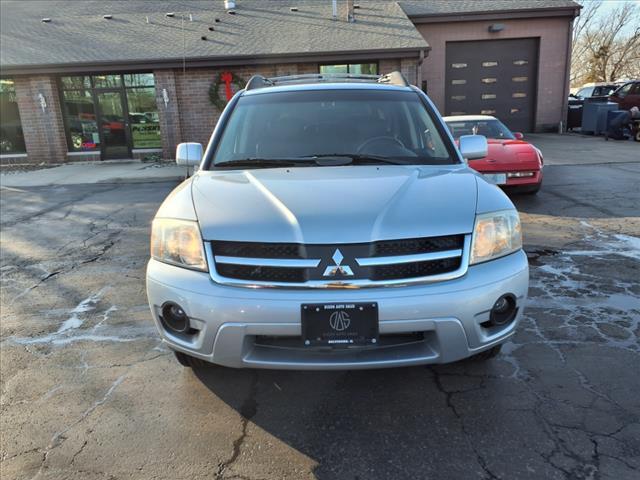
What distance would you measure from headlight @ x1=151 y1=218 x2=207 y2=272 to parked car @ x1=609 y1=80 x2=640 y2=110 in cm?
2175

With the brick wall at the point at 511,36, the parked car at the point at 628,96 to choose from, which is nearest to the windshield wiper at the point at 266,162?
the brick wall at the point at 511,36

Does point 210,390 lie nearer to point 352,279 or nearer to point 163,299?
point 163,299

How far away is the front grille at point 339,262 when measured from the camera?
2.46 m

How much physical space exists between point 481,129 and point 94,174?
10163 millimetres

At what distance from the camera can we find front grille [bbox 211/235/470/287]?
246 cm

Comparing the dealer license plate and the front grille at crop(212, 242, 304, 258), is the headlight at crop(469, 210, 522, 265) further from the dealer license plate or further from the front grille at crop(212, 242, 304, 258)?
the front grille at crop(212, 242, 304, 258)

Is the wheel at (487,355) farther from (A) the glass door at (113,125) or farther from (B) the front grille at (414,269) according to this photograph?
(A) the glass door at (113,125)

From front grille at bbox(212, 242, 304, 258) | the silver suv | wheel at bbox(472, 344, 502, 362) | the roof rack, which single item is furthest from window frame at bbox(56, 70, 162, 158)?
wheel at bbox(472, 344, 502, 362)

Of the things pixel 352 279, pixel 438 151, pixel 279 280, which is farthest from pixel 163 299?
pixel 438 151

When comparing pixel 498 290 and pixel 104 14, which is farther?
pixel 104 14

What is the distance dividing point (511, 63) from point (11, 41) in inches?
706

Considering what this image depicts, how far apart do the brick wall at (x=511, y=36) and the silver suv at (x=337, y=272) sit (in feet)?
59.2

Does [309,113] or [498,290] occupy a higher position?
[309,113]

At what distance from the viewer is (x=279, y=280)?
2502mm
